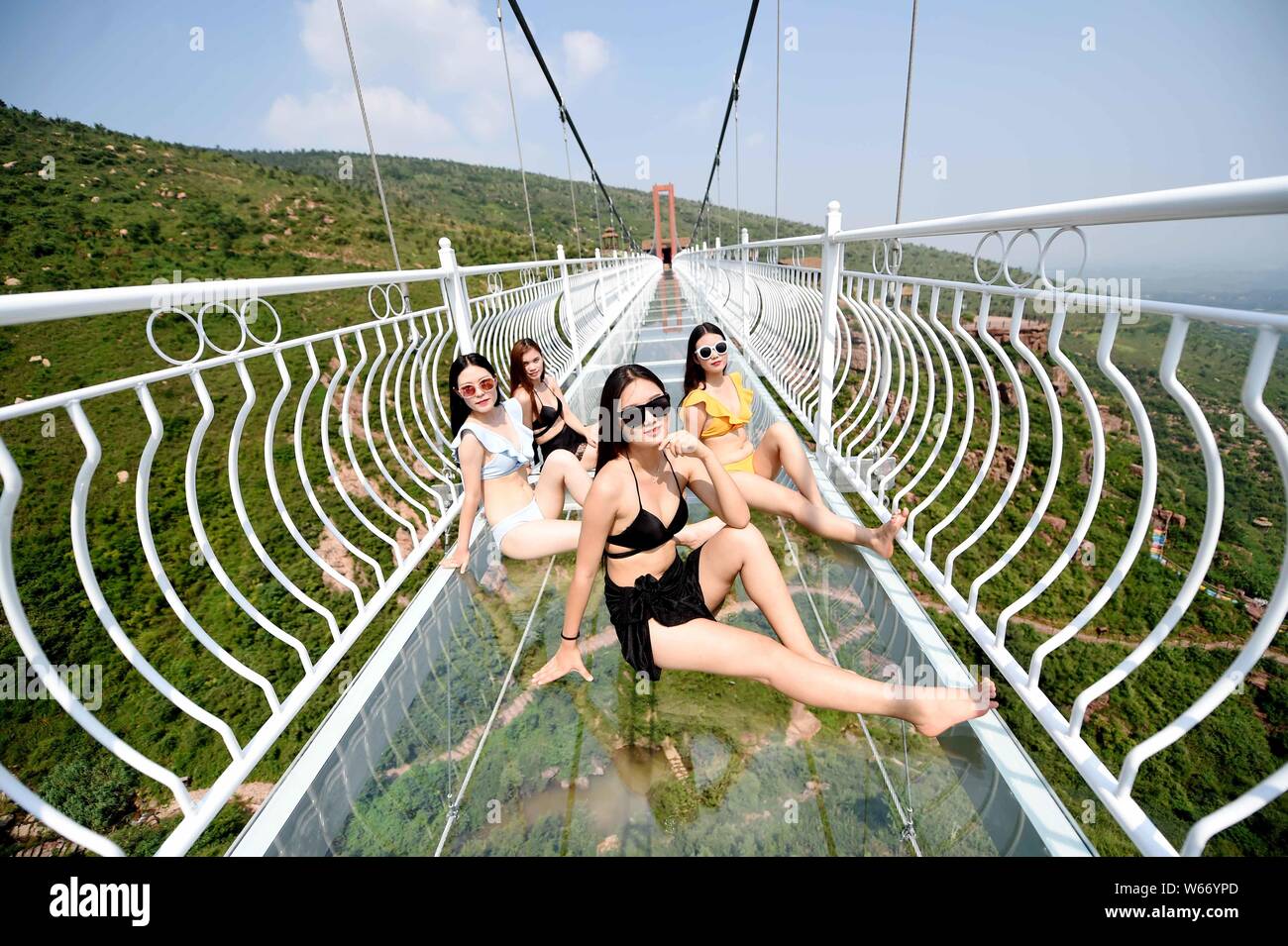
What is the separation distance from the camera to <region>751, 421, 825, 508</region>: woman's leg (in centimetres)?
262

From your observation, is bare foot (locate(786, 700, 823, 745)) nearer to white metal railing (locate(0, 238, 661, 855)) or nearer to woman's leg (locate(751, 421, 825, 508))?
woman's leg (locate(751, 421, 825, 508))

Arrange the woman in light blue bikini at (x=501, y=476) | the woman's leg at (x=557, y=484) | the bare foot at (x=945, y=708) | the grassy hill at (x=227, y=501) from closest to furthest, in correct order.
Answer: the bare foot at (x=945, y=708) < the woman in light blue bikini at (x=501, y=476) < the woman's leg at (x=557, y=484) < the grassy hill at (x=227, y=501)

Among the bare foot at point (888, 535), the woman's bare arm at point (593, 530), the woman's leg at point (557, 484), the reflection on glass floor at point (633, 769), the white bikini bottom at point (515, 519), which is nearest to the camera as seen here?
the reflection on glass floor at point (633, 769)

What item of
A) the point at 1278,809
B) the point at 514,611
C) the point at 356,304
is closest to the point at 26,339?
the point at 356,304

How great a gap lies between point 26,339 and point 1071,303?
28170mm

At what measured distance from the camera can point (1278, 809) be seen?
1291cm

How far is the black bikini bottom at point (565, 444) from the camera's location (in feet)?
10.2

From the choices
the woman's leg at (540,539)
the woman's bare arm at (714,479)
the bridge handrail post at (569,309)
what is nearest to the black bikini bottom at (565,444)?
the woman's leg at (540,539)

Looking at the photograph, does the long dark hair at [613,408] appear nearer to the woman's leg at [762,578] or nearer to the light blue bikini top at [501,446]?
the woman's leg at [762,578]

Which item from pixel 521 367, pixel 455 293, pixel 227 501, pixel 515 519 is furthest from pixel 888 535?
pixel 227 501

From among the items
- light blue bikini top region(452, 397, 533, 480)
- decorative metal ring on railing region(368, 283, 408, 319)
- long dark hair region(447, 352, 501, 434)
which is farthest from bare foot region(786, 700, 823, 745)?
decorative metal ring on railing region(368, 283, 408, 319)

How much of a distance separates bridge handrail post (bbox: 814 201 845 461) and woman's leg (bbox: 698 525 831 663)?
1673 millimetres

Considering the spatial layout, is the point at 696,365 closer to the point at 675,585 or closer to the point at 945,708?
the point at 675,585
